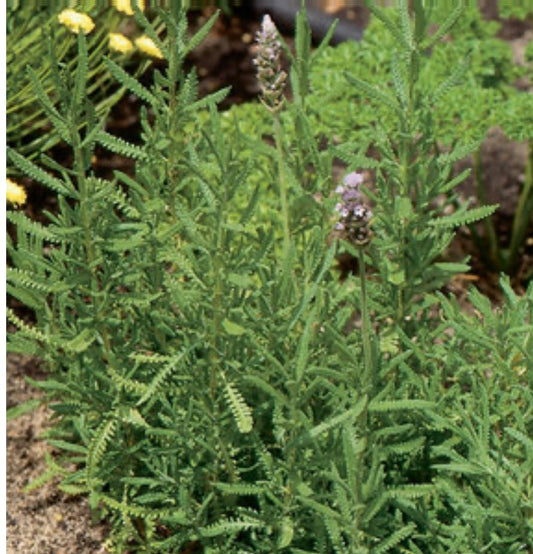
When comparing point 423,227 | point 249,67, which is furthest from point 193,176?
point 249,67

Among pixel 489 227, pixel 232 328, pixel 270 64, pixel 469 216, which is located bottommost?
pixel 489 227

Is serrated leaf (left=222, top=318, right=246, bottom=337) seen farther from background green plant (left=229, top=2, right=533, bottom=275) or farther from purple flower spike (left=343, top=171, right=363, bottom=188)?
background green plant (left=229, top=2, right=533, bottom=275)

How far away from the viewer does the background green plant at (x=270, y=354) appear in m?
1.90

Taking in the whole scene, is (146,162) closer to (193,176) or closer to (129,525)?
(193,176)

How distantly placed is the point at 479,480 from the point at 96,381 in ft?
2.33

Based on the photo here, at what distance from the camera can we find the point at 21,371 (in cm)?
297

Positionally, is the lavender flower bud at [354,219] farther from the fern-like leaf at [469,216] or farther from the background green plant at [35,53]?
the background green plant at [35,53]

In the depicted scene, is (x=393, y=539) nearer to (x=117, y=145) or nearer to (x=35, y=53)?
(x=117, y=145)

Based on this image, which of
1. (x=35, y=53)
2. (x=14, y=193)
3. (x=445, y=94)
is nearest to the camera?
(x=14, y=193)

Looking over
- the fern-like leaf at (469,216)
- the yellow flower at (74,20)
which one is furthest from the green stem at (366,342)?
the yellow flower at (74,20)

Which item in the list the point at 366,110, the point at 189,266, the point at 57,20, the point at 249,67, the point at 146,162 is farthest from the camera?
the point at 249,67

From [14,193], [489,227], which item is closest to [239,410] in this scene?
[14,193]

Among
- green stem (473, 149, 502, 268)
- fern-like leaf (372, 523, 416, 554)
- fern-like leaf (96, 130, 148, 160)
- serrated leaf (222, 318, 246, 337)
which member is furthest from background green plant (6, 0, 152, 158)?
fern-like leaf (372, 523, 416, 554)

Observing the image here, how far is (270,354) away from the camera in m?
1.92
